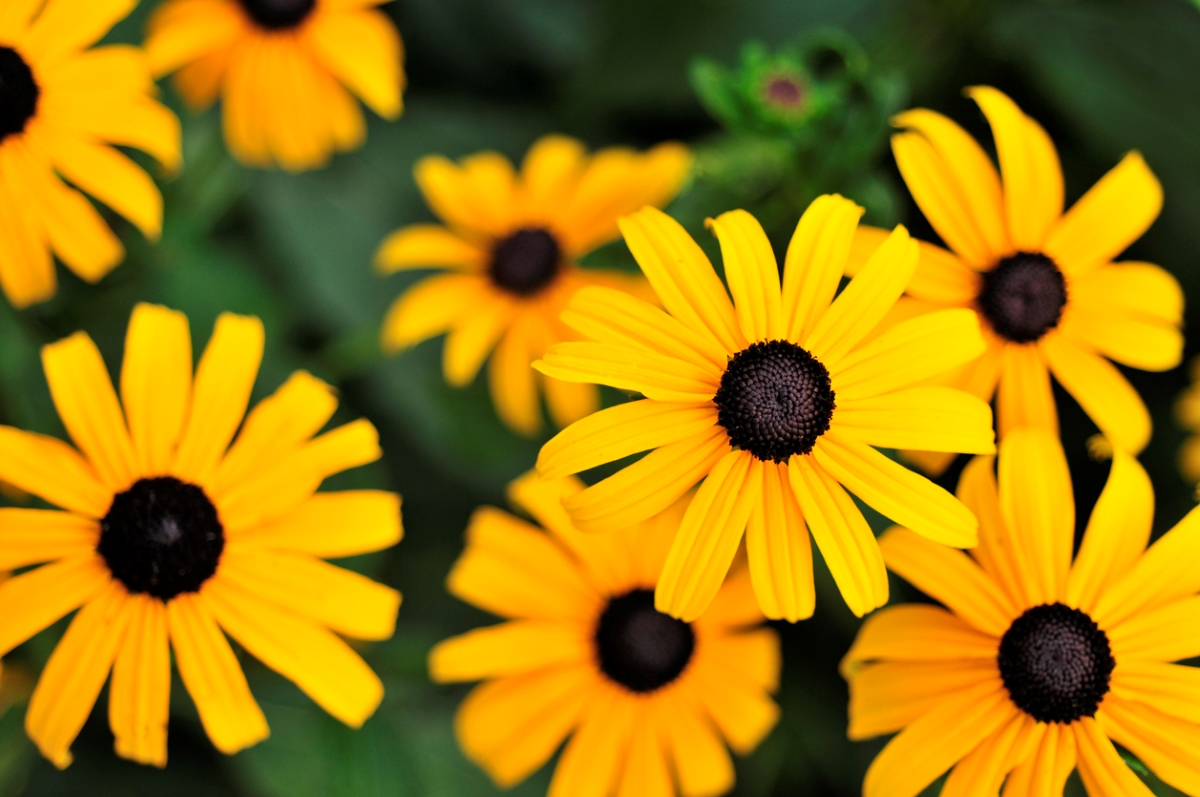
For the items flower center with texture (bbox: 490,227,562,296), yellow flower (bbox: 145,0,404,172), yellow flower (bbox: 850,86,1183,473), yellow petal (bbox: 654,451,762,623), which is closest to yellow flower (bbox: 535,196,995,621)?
yellow petal (bbox: 654,451,762,623)

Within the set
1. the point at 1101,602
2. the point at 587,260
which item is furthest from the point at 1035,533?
the point at 587,260

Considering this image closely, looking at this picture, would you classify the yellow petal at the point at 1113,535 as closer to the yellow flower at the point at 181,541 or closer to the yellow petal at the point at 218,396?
the yellow flower at the point at 181,541

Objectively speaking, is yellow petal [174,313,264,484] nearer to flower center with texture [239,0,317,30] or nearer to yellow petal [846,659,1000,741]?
flower center with texture [239,0,317,30]

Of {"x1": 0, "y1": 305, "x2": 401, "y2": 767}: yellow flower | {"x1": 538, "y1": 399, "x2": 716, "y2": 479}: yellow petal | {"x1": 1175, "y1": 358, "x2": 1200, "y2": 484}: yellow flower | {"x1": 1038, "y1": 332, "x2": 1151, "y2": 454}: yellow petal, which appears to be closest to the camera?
{"x1": 538, "y1": 399, "x2": 716, "y2": 479}: yellow petal

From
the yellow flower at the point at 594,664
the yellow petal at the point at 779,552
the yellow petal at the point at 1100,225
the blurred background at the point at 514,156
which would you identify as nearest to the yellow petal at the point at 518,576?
the yellow flower at the point at 594,664

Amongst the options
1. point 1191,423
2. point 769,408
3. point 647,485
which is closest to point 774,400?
point 769,408

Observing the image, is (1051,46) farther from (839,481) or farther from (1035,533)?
(839,481)
